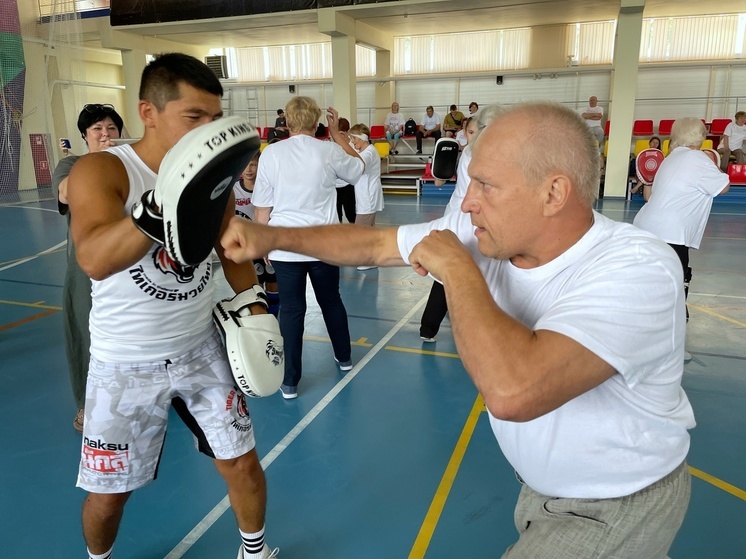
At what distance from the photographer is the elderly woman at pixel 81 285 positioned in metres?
3.31

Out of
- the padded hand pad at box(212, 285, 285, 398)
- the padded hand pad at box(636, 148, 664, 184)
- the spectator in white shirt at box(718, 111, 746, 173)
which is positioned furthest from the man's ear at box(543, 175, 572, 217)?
the spectator in white shirt at box(718, 111, 746, 173)

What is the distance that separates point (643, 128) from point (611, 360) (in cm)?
1790

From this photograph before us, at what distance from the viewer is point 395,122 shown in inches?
707

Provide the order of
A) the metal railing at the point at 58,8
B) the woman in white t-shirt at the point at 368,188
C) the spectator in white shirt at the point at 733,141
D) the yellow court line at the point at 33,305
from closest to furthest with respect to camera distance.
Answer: the yellow court line at the point at 33,305 → the woman in white t-shirt at the point at 368,188 → the metal railing at the point at 58,8 → the spectator in white shirt at the point at 733,141

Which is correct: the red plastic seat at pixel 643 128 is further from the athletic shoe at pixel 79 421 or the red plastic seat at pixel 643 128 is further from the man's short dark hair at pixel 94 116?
the athletic shoe at pixel 79 421

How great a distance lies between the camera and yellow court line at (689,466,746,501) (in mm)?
2900

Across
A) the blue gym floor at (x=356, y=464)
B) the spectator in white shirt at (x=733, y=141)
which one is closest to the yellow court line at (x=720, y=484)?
the blue gym floor at (x=356, y=464)

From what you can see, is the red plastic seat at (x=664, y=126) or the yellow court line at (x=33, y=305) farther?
the red plastic seat at (x=664, y=126)

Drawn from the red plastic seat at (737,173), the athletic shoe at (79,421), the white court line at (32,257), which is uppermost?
the red plastic seat at (737,173)

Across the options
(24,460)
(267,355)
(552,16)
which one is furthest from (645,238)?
(552,16)

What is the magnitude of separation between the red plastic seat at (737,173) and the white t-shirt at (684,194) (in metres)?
11.7

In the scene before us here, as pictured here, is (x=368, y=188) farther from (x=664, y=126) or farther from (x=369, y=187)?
(x=664, y=126)

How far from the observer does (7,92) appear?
12.6 metres

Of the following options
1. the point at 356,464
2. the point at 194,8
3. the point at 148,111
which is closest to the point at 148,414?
the point at 148,111
